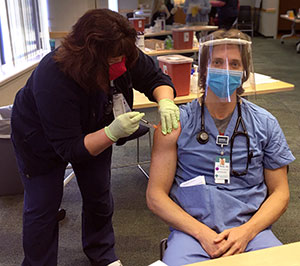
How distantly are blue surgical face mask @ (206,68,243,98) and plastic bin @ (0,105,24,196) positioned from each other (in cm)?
168

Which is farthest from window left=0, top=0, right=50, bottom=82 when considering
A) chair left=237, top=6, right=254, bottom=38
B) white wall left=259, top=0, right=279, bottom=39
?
white wall left=259, top=0, right=279, bottom=39

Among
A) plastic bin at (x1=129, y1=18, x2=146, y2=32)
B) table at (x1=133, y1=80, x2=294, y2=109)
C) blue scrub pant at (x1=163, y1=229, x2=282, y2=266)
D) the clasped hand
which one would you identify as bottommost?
blue scrub pant at (x1=163, y1=229, x2=282, y2=266)

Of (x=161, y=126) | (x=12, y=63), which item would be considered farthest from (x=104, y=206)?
(x=12, y=63)

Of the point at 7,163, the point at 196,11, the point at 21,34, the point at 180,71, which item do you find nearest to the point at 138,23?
the point at 196,11

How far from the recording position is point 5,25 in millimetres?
3434

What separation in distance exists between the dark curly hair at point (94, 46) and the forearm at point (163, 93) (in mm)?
327

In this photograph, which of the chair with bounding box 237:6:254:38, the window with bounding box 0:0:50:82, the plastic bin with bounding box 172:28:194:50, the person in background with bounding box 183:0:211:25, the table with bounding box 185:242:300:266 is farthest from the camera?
the chair with bounding box 237:6:254:38

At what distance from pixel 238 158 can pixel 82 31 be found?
2.31ft

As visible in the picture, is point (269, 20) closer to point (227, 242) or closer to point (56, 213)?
point (56, 213)

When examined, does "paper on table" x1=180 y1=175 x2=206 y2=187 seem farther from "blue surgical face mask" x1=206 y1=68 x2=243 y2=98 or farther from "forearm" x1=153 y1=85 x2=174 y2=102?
"forearm" x1=153 y1=85 x2=174 y2=102

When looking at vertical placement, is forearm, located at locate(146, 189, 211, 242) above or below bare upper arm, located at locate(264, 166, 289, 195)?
below

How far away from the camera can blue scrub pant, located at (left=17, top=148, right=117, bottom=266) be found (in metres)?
1.60

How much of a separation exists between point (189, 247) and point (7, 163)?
1779 millimetres

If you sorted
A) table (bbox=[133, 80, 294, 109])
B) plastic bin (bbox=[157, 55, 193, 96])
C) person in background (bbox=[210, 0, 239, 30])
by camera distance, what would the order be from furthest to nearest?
person in background (bbox=[210, 0, 239, 30]) → plastic bin (bbox=[157, 55, 193, 96]) → table (bbox=[133, 80, 294, 109])
